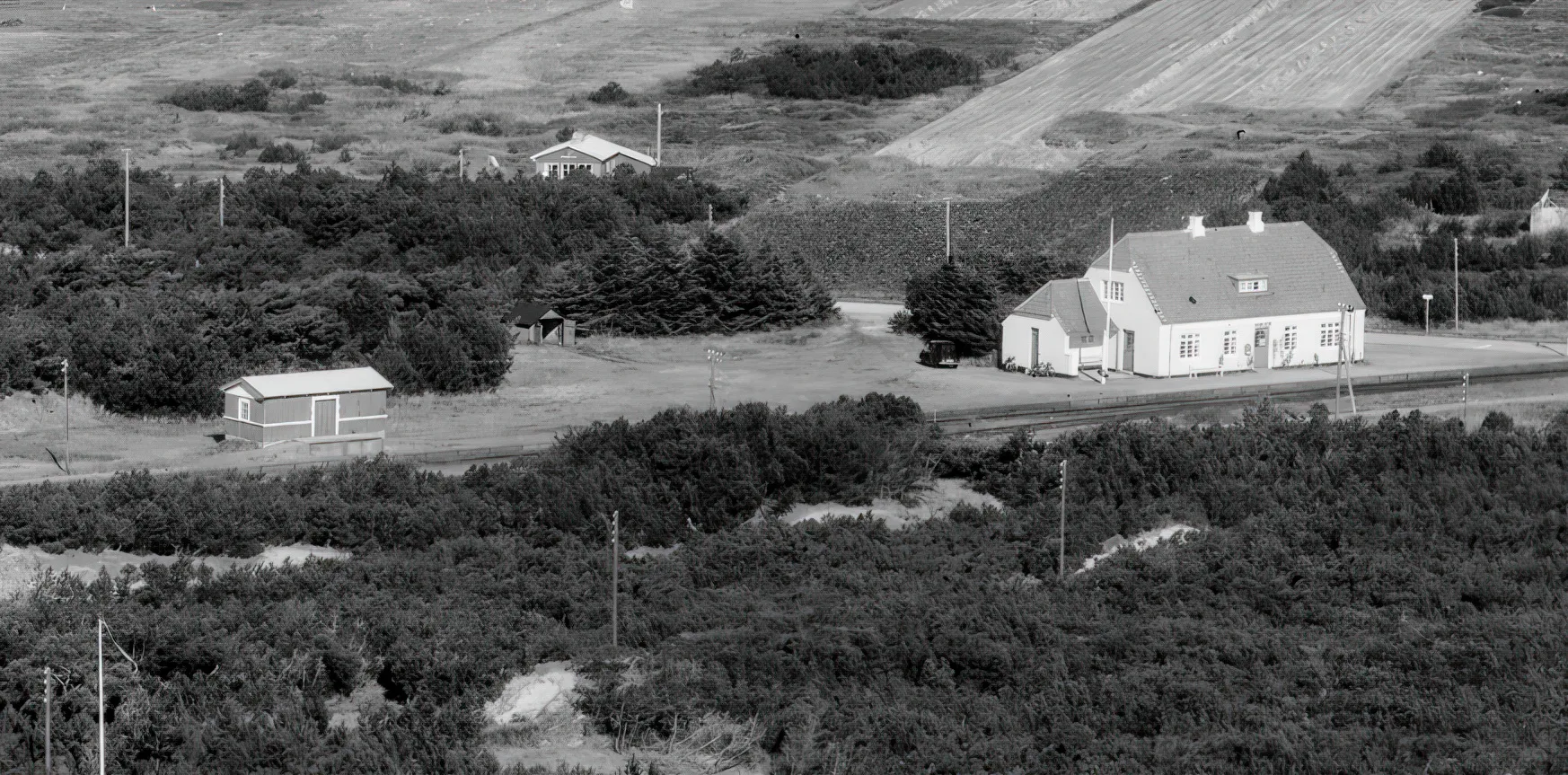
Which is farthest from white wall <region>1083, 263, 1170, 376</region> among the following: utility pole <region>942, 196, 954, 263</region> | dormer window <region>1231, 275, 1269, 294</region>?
utility pole <region>942, 196, 954, 263</region>

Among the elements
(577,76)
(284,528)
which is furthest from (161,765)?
(577,76)

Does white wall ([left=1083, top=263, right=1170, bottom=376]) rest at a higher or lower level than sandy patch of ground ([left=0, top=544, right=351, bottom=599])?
higher

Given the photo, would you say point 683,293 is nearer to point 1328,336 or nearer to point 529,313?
point 529,313

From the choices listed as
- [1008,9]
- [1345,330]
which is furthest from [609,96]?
[1345,330]

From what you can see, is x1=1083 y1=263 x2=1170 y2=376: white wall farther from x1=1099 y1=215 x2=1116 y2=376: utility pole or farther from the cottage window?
the cottage window

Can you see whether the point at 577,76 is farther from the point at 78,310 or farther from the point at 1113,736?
the point at 1113,736

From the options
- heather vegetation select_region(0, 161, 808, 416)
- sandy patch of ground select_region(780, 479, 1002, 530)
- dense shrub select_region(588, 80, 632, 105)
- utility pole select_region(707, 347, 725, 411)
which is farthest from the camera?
dense shrub select_region(588, 80, 632, 105)

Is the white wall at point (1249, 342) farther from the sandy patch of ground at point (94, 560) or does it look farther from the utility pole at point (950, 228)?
the sandy patch of ground at point (94, 560)
